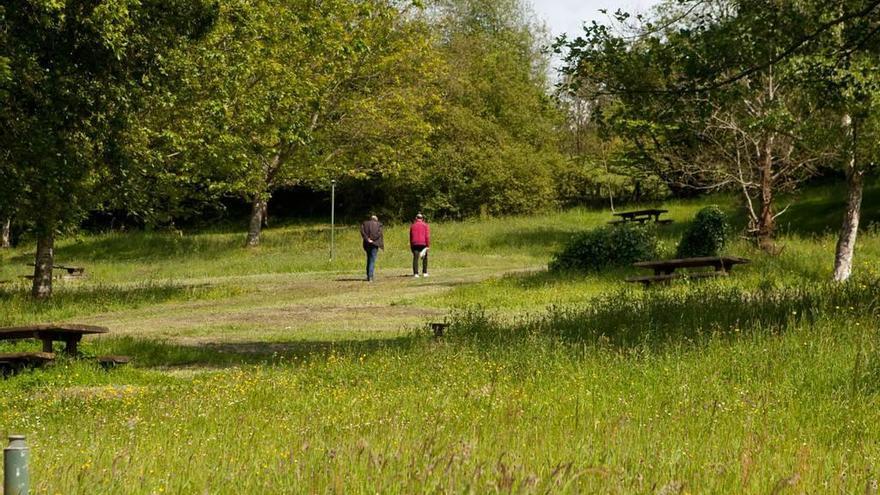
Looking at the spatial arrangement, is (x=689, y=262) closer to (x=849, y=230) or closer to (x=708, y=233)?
(x=849, y=230)

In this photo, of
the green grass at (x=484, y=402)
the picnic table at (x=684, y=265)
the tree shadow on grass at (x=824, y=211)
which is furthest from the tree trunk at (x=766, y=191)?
the green grass at (x=484, y=402)

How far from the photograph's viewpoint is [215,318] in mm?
20406

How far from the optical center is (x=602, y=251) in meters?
24.9

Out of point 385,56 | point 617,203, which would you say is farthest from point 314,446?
point 617,203

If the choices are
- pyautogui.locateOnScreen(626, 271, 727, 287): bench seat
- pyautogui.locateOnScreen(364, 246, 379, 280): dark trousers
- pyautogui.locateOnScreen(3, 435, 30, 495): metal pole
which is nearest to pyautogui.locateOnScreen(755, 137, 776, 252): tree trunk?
pyautogui.locateOnScreen(626, 271, 727, 287): bench seat

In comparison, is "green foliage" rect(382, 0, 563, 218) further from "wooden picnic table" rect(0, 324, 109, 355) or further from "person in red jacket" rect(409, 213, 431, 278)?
"wooden picnic table" rect(0, 324, 109, 355)

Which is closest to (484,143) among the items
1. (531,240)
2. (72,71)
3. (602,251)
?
(531,240)

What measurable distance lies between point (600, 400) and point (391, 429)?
205cm

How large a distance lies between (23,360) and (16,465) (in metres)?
10.9

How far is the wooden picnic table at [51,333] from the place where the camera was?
13344mm

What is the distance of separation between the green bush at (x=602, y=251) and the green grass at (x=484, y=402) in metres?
4.72

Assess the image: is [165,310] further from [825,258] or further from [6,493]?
[6,493]

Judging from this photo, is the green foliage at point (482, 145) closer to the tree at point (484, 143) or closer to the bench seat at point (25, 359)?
the tree at point (484, 143)

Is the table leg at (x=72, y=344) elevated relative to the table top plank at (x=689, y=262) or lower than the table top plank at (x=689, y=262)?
lower
